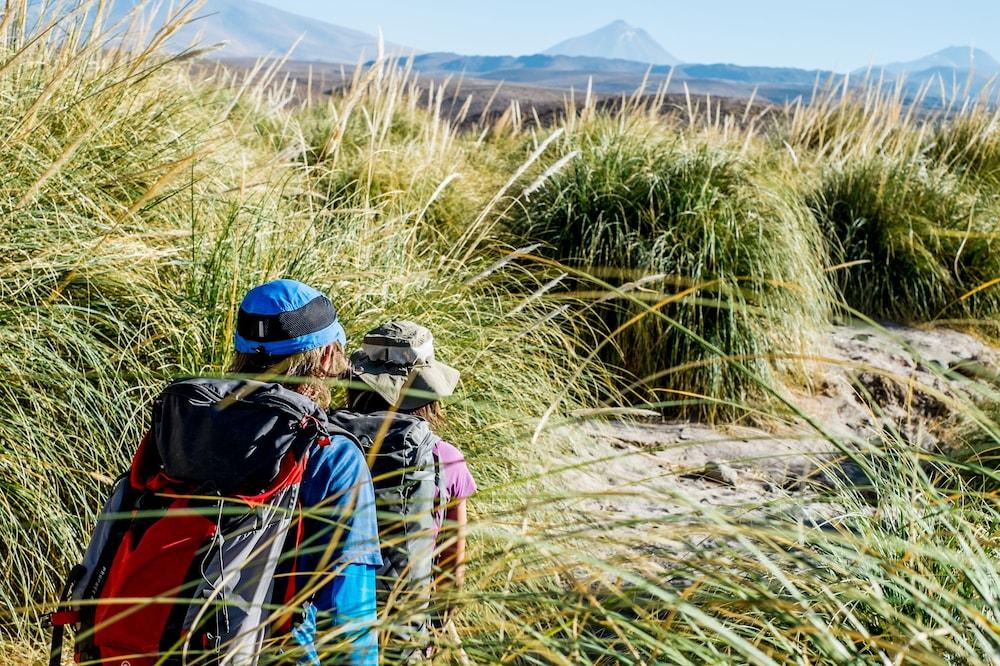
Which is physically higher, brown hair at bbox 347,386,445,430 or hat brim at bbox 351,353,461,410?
hat brim at bbox 351,353,461,410

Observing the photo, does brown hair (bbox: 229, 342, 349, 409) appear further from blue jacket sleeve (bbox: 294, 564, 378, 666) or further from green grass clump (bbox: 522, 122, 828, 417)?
green grass clump (bbox: 522, 122, 828, 417)

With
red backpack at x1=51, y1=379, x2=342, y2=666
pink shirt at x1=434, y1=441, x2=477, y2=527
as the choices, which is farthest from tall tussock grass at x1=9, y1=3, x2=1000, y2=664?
red backpack at x1=51, y1=379, x2=342, y2=666

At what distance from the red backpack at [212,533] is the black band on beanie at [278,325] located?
29 centimetres

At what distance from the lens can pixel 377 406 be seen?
95.6 inches

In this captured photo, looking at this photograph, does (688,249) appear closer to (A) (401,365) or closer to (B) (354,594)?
(A) (401,365)

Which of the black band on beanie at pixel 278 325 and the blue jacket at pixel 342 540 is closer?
the blue jacket at pixel 342 540

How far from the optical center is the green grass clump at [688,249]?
17.2 ft

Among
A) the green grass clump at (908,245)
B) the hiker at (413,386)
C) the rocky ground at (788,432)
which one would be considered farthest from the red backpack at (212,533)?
the green grass clump at (908,245)

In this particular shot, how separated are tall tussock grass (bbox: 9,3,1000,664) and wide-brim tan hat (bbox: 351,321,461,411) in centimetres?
30

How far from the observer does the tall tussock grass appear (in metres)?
1.46

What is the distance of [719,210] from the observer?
5422 mm

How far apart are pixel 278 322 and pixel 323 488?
15.8 inches

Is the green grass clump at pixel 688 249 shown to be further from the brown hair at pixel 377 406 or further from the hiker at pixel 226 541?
the hiker at pixel 226 541

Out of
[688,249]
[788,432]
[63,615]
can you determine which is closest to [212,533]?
[63,615]
